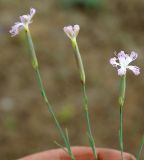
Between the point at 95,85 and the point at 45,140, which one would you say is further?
the point at 95,85

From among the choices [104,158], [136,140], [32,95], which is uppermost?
[32,95]

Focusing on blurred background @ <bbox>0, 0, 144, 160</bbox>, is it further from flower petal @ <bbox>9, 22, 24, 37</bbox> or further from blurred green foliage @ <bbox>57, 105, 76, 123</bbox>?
flower petal @ <bbox>9, 22, 24, 37</bbox>

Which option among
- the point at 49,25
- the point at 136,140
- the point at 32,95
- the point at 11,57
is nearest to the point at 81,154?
Result: the point at 136,140

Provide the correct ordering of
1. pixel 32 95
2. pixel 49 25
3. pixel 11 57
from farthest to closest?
1. pixel 49 25
2. pixel 11 57
3. pixel 32 95

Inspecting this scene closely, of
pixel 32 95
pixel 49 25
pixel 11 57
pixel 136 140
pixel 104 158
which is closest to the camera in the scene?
pixel 104 158

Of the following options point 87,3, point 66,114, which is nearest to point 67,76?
point 66,114

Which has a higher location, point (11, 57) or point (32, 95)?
point (11, 57)

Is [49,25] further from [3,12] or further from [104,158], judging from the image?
[104,158]

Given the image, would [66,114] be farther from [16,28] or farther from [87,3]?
[16,28]

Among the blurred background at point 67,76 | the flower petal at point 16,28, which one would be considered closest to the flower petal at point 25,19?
the flower petal at point 16,28

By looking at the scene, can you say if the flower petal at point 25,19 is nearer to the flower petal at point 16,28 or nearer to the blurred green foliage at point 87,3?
the flower petal at point 16,28
